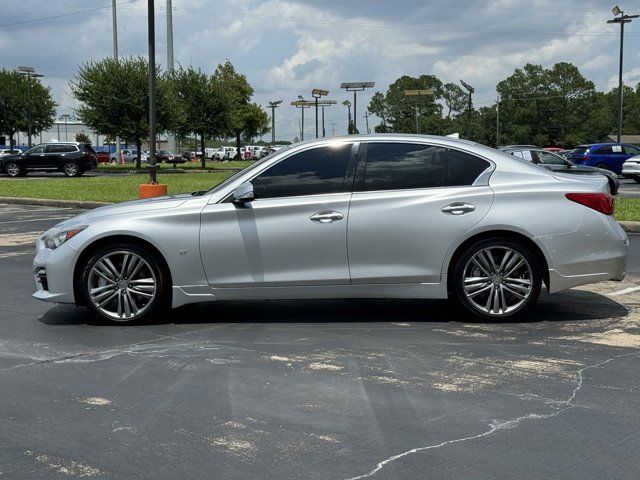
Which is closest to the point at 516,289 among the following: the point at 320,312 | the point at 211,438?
the point at 320,312

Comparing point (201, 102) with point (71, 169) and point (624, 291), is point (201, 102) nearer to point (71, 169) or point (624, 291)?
point (71, 169)

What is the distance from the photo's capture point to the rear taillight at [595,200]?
20.9 feet

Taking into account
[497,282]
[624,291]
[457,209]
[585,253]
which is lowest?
[624,291]

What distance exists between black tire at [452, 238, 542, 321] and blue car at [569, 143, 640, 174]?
2890 cm

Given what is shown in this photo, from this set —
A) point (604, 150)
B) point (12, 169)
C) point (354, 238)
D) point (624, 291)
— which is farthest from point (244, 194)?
point (12, 169)

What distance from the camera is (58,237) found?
6.51 meters

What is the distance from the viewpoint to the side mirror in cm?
625

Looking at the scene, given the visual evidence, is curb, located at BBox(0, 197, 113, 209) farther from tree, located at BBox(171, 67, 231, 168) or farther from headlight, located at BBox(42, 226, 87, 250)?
tree, located at BBox(171, 67, 231, 168)

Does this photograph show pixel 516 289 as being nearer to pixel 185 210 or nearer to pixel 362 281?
pixel 362 281

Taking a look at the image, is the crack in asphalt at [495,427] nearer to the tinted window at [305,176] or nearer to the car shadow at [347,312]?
the car shadow at [347,312]

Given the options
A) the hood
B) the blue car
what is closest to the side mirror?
the hood

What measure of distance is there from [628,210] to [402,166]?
35.6ft

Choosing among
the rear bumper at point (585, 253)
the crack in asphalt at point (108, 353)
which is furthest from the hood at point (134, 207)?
the rear bumper at point (585, 253)

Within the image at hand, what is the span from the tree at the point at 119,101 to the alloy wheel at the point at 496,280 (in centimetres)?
4137
